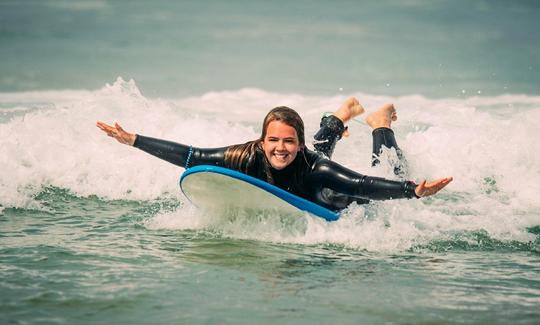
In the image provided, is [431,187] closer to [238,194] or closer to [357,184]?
[357,184]

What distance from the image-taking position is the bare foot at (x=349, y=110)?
7.50 metres

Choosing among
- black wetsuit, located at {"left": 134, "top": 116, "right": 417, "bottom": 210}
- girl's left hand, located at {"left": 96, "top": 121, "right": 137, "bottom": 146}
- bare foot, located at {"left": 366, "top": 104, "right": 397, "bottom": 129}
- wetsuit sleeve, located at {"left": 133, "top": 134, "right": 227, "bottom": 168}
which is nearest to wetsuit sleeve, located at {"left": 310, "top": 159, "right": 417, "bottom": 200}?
black wetsuit, located at {"left": 134, "top": 116, "right": 417, "bottom": 210}

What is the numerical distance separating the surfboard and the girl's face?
0.27 metres

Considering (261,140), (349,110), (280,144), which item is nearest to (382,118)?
(349,110)

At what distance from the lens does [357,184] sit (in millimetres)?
5117

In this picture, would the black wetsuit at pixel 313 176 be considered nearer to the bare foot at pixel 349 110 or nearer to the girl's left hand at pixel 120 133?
the girl's left hand at pixel 120 133

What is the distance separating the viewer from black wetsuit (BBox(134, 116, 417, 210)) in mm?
5047

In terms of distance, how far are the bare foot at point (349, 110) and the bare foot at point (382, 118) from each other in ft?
0.59

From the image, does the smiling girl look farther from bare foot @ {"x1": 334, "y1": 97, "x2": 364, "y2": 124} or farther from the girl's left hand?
bare foot @ {"x1": 334, "y1": 97, "x2": 364, "y2": 124}

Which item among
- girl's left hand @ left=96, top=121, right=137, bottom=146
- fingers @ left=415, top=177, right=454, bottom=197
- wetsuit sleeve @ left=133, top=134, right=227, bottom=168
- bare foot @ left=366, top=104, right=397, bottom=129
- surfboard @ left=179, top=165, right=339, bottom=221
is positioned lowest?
surfboard @ left=179, top=165, right=339, bottom=221

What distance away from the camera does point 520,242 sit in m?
5.82

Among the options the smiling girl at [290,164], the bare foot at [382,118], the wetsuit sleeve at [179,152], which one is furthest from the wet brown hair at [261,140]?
the bare foot at [382,118]

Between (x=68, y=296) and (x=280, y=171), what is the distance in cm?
243

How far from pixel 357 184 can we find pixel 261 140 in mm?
954
